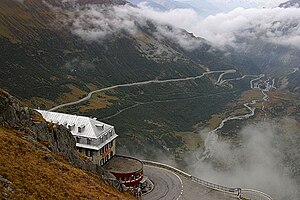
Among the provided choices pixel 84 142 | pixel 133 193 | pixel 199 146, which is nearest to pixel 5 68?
pixel 199 146

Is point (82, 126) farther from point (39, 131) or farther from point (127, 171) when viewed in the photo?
point (39, 131)

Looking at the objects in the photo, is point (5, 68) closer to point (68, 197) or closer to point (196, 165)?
point (196, 165)

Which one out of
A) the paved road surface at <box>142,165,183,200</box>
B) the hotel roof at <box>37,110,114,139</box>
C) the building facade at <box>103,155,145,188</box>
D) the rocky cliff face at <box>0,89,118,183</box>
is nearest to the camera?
the rocky cliff face at <box>0,89,118,183</box>

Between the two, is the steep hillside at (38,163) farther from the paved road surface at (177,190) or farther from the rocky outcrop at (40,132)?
the paved road surface at (177,190)

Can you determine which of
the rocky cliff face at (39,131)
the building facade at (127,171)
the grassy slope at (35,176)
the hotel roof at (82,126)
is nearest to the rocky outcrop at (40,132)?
the rocky cliff face at (39,131)

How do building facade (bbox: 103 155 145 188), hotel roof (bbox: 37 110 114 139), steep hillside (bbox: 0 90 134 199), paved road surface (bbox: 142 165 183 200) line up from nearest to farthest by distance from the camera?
steep hillside (bbox: 0 90 134 199) → building facade (bbox: 103 155 145 188) → paved road surface (bbox: 142 165 183 200) → hotel roof (bbox: 37 110 114 139)

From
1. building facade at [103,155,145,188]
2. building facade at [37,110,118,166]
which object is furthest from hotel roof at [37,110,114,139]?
building facade at [103,155,145,188]

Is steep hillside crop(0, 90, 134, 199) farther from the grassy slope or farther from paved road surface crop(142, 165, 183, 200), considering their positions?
paved road surface crop(142, 165, 183, 200)
